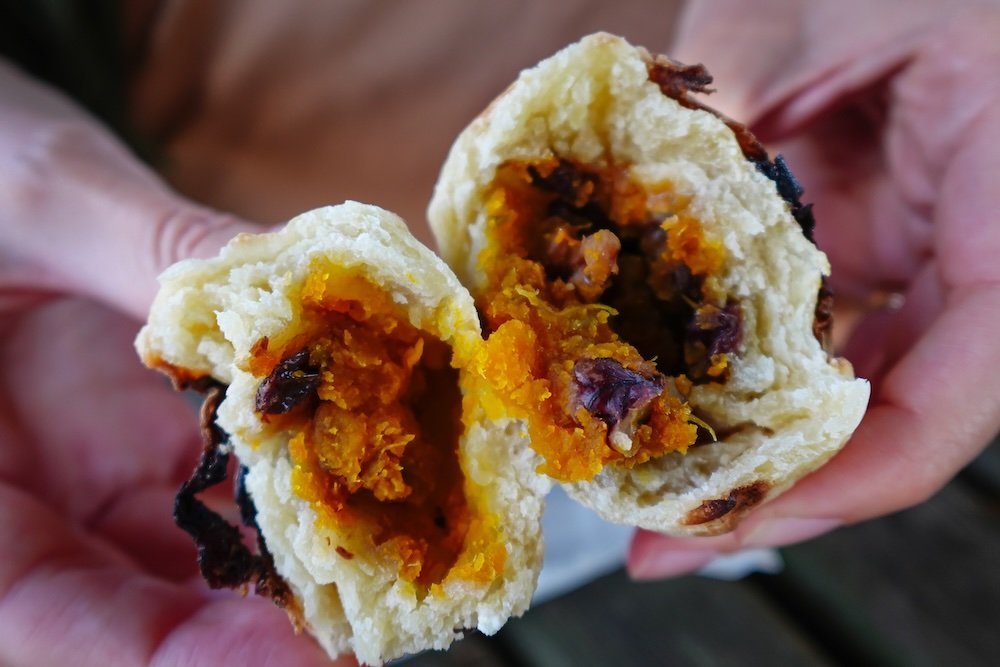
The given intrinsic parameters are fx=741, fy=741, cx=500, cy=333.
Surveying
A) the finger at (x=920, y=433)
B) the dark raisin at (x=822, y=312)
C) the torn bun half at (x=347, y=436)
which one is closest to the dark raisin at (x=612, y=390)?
the torn bun half at (x=347, y=436)

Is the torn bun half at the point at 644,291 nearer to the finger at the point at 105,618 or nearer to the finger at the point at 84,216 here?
the finger at the point at 84,216

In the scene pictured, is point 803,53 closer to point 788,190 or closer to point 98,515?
point 788,190

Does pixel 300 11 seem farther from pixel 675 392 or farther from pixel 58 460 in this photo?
pixel 675 392

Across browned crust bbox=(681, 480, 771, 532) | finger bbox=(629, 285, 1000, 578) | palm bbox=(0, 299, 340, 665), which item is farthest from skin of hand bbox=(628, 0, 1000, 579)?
palm bbox=(0, 299, 340, 665)

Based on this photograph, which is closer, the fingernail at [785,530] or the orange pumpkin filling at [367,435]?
the orange pumpkin filling at [367,435]

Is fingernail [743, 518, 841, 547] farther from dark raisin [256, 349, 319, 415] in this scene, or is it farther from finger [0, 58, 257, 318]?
finger [0, 58, 257, 318]

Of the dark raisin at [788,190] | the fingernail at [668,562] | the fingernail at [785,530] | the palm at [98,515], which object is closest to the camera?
the dark raisin at [788,190]

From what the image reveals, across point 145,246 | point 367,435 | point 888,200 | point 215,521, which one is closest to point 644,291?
point 367,435
